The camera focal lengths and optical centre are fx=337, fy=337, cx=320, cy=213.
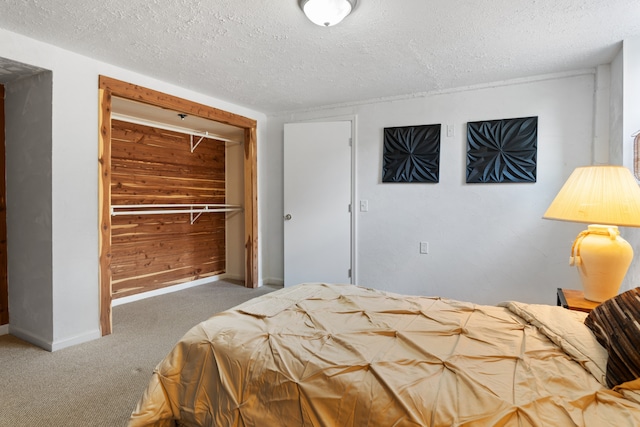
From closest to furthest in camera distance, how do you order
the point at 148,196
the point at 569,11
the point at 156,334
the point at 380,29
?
the point at 569,11 → the point at 380,29 → the point at 156,334 → the point at 148,196

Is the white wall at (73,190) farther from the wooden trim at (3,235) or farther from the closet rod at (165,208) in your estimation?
the closet rod at (165,208)

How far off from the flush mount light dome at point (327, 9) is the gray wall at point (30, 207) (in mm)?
1975

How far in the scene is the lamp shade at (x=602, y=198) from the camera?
163cm

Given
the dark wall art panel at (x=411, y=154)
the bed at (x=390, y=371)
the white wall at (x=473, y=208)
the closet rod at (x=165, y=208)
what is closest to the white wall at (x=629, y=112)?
the white wall at (x=473, y=208)

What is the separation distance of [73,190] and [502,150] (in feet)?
11.9

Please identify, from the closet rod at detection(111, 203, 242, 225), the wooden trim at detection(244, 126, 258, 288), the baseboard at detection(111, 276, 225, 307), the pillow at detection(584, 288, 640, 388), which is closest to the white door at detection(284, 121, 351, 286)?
the wooden trim at detection(244, 126, 258, 288)

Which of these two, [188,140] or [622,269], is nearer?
[622,269]

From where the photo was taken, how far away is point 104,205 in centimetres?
272

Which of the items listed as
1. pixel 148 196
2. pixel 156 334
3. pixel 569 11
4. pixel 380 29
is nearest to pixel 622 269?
pixel 569 11

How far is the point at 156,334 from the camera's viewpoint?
2807 millimetres

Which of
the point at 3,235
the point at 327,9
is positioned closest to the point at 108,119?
the point at 3,235

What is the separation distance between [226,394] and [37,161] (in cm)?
244

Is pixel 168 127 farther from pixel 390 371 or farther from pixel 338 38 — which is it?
pixel 390 371

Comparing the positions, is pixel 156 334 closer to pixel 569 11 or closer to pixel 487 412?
pixel 487 412
